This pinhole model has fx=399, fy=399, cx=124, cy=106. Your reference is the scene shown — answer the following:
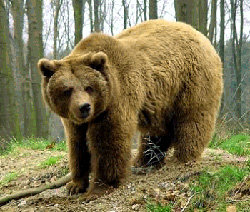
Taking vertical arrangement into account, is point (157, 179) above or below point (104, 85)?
below

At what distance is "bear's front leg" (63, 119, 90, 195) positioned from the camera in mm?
5176

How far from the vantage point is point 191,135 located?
5.83 meters

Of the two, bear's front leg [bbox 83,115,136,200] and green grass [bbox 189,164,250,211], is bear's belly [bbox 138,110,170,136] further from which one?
green grass [bbox 189,164,250,211]

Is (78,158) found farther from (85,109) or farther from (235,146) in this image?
(235,146)

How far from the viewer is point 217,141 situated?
848 cm

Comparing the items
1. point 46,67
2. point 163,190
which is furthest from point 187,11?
point 163,190

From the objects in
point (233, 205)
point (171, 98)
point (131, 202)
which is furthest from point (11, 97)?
point (233, 205)

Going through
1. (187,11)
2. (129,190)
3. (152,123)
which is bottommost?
(129,190)

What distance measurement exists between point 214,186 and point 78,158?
1976 millimetres

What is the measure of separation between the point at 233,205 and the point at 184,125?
8.07 feet

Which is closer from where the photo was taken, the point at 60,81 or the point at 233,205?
the point at 233,205

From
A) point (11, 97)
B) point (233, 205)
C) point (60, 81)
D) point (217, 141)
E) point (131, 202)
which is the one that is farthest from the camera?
point (11, 97)

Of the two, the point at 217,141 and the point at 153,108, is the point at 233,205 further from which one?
the point at 217,141

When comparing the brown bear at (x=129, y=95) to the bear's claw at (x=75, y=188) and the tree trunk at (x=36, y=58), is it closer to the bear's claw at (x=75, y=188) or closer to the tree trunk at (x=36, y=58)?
the bear's claw at (x=75, y=188)
